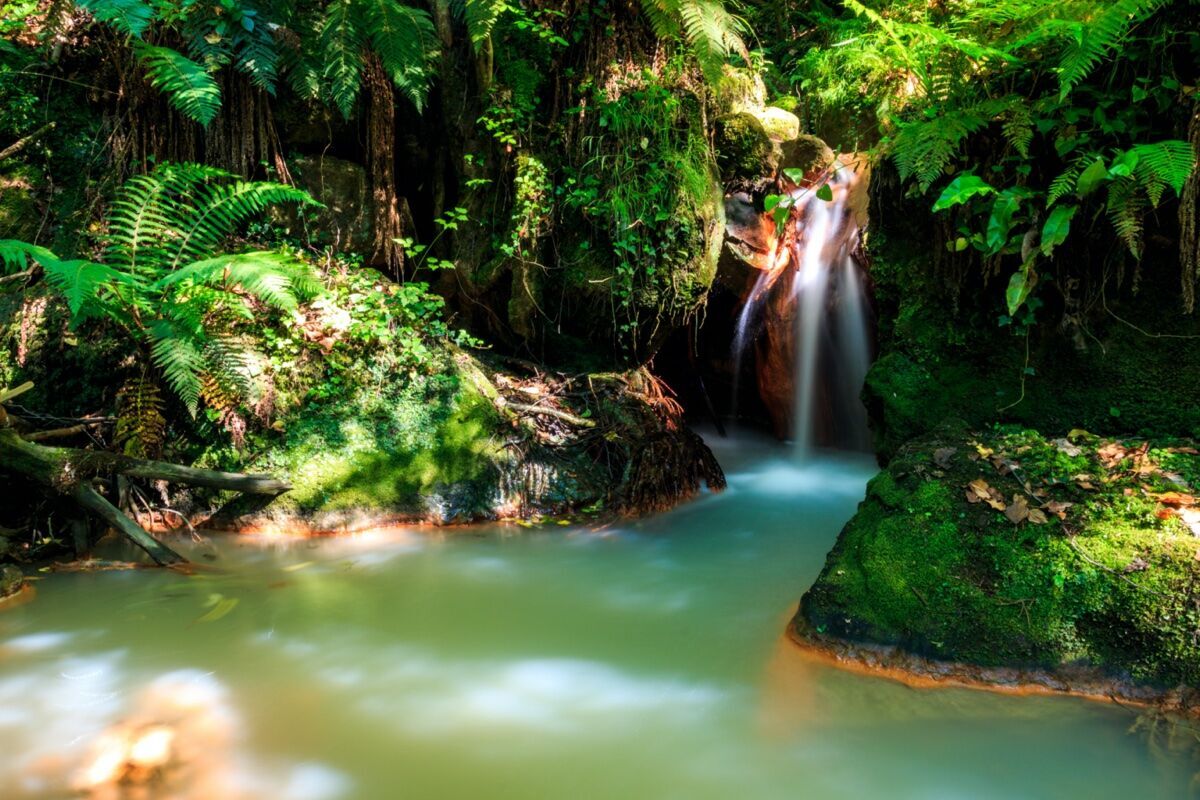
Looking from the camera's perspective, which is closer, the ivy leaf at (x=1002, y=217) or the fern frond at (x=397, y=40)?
the ivy leaf at (x=1002, y=217)

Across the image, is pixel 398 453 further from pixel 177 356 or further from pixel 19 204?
pixel 19 204

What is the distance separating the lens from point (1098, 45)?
2936 millimetres

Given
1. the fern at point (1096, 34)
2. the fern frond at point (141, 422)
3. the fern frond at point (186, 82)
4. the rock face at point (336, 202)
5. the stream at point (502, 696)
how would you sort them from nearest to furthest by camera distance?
the stream at point (502, 696) < the fern at point (1096, 34) < the fern frond at point (141, 422) < the fern frond at point (186, 82) < the rock face at point (336, 202)

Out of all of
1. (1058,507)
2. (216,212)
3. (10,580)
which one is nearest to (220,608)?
(10,580)

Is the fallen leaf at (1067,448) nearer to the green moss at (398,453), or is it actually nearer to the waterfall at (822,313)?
the waterfall at (822,313)

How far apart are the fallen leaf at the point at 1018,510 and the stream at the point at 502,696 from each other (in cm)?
71

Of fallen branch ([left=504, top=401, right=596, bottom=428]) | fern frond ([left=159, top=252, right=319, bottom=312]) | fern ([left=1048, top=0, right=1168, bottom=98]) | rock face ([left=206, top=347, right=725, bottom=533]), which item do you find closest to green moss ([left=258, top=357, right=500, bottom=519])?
rock face ([left=206, top=347, right=725, bottom=533])

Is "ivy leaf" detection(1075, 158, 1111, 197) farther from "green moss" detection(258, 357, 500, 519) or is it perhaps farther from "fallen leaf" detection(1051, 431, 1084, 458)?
"green moss" detection(258, 357, 500, 519)

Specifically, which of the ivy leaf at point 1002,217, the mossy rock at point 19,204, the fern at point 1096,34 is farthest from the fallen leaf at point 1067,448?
the mossy rock at point 19,204

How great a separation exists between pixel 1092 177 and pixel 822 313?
3.10 meters

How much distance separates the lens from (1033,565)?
105 inches

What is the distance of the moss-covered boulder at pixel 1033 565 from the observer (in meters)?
2.46

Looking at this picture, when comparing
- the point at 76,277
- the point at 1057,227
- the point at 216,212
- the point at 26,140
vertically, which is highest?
the point at 26,140

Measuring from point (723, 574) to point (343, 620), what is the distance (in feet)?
6.32
